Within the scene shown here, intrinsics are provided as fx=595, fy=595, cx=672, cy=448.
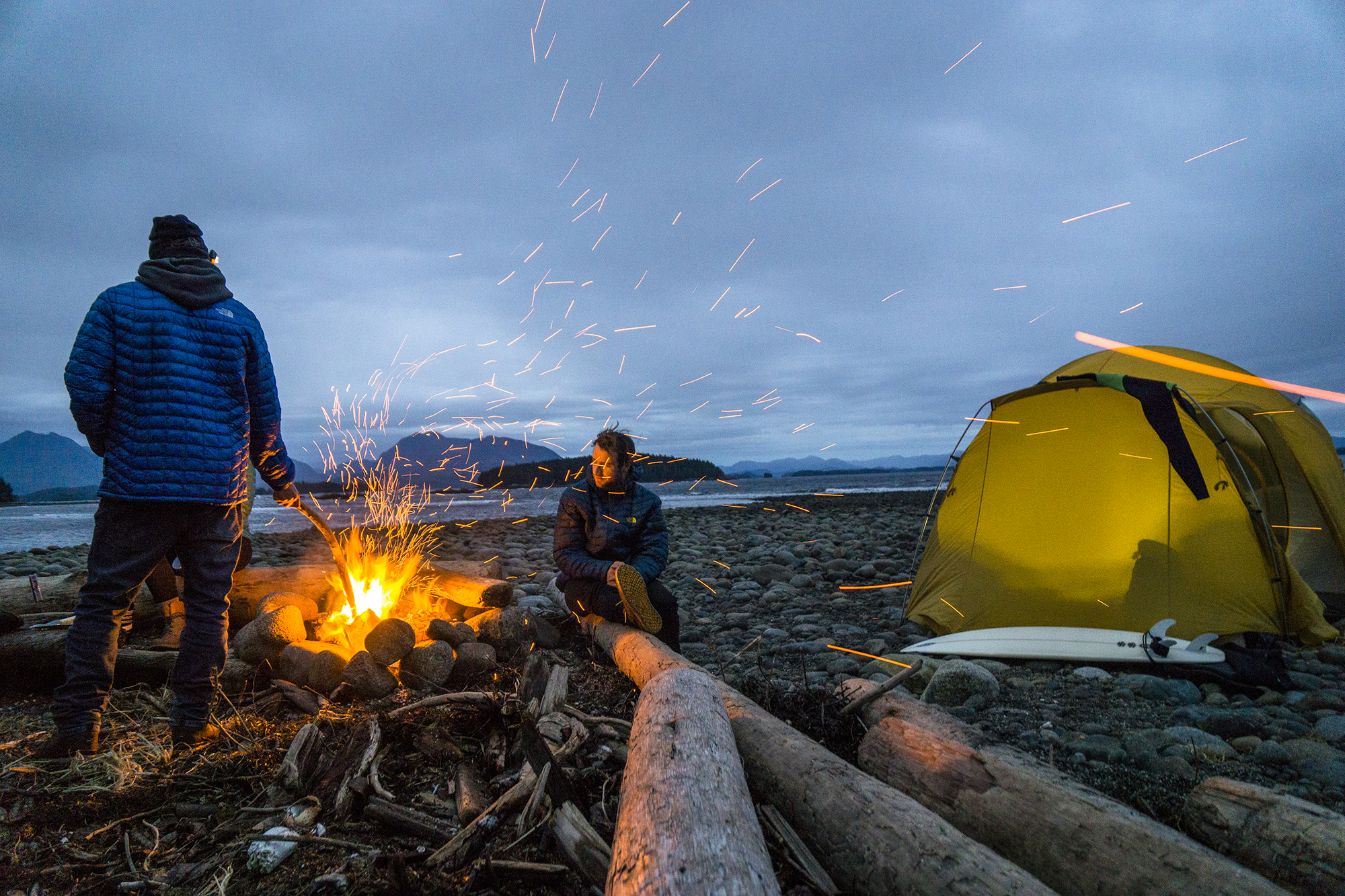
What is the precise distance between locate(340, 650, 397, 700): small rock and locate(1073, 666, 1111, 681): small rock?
5.05 m

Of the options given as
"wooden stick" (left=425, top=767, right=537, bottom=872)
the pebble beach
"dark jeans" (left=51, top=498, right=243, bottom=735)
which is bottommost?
the pebble beach

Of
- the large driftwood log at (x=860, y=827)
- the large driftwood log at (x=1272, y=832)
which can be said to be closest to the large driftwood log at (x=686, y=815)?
the large driftwood log at (x=860, y=827)

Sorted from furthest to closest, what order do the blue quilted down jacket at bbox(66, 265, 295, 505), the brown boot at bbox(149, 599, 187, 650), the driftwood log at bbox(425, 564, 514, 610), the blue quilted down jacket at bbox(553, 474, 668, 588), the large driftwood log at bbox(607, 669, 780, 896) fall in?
the driftwood log at bbox(425, 564, 514, 610) → the blue quilted down jacket at bbox(553, 474, 668, 588) → the brown boot at bbox(149, 599, 187, 650) → the blue quilted down jacket at bbox(66, 265, 295, 505) → the large driftwood log at bbox(607, 669, 780, 896)

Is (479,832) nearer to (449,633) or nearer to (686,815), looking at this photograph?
(686,815)

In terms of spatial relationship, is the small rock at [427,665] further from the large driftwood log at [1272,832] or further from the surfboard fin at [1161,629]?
the surfboard fin at [1161,629]

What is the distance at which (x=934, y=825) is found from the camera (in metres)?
1.91

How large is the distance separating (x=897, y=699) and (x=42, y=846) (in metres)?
3.92

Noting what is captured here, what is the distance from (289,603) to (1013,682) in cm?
549

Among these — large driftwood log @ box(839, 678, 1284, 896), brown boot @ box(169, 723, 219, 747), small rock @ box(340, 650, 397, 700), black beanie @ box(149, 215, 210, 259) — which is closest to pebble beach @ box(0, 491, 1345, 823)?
large driftwood log @ box(839, 678, 1284, 896)

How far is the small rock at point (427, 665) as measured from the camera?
4.20m

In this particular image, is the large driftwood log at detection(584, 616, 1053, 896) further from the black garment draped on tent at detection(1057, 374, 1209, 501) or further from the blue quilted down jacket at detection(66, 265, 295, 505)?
the black garment draped on tent at detection(1057, 374, 1209, 501)

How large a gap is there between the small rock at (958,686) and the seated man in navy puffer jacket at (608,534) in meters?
1.99

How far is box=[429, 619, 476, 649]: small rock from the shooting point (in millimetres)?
4605

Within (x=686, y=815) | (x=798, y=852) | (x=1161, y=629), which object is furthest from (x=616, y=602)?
(x=1161, y=629)
